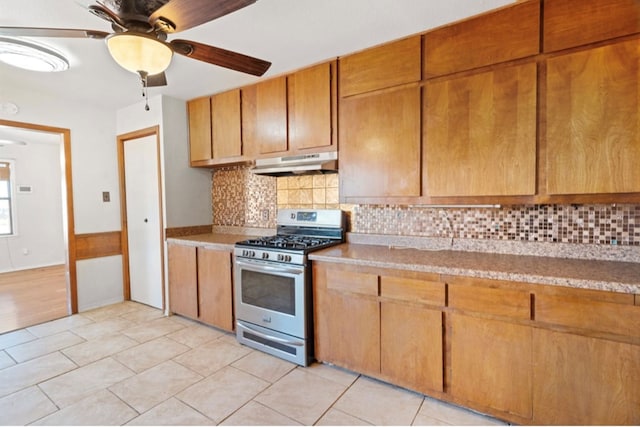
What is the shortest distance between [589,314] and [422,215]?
117 centimetres

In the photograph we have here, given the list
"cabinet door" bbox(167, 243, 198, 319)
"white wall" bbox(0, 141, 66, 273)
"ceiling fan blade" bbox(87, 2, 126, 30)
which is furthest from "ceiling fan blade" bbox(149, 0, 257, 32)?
"white wall" bbox(0, 141, 66, 273)

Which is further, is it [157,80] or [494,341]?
[157,80]

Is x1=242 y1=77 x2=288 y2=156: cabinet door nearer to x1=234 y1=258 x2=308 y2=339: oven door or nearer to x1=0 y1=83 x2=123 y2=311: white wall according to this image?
x1=234 y1=258 x2=308 y2=339: oven door

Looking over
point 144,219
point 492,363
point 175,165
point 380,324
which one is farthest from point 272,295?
point 144,219

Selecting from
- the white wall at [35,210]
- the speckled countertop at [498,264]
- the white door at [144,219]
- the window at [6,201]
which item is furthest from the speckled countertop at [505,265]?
the window at [6,201]

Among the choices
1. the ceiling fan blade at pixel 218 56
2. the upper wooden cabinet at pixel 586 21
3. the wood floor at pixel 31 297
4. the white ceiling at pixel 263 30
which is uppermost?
the white ceiling at pixel 263 30

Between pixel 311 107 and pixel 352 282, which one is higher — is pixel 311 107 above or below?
above

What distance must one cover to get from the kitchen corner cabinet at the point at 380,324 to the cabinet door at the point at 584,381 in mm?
509

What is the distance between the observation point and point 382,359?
2.05 metres

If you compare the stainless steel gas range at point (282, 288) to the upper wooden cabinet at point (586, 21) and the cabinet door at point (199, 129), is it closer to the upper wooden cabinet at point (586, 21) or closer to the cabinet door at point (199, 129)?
the cabinet door at point (199, 129)

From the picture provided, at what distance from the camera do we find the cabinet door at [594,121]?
157cm

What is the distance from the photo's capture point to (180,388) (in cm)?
210

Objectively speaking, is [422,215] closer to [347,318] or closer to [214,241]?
[347,318]

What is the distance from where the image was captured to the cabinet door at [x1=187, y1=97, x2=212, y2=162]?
334 cm
